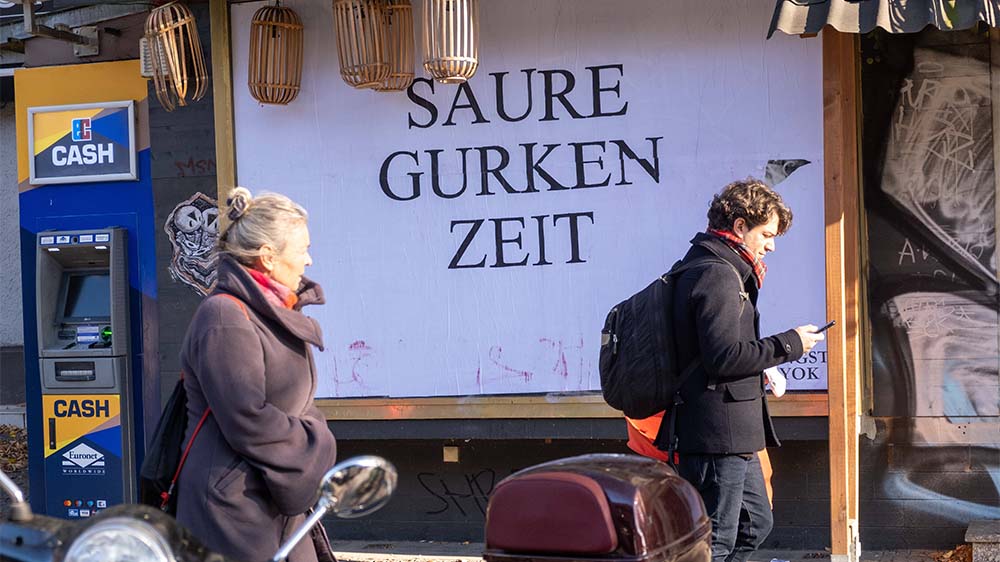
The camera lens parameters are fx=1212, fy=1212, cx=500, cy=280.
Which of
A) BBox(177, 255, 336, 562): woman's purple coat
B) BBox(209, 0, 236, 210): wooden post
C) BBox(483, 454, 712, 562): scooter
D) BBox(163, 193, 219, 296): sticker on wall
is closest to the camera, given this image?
BBox(483, 454, 712, 562): scooter

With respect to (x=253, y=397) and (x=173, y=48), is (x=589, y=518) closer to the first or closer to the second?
(x=253, y=397)

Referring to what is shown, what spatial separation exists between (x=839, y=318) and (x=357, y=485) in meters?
3.24

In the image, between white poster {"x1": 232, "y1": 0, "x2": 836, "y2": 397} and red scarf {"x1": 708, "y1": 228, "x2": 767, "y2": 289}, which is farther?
white poster {"x1": 232, "y1": 0, "x2": 836, "y2": 397}

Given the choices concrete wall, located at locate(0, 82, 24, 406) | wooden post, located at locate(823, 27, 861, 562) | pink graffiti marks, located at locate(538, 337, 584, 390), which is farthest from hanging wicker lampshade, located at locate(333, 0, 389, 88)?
concrete wall, located at locate(0, 82, 24, 406)

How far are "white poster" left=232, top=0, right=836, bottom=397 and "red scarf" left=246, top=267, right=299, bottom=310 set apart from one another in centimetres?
266

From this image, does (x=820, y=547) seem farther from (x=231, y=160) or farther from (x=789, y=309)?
(x=231, y=160)

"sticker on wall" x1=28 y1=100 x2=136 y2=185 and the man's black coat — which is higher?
"sticker on wall" x1=28 y1=100 x2=136 y2=185

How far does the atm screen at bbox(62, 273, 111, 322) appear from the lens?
699 centimetres

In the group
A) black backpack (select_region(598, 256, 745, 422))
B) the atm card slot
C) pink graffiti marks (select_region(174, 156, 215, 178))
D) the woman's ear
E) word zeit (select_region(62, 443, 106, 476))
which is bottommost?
word zeit (select_region(62, 443, 106, 476))

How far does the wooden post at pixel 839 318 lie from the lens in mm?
5219

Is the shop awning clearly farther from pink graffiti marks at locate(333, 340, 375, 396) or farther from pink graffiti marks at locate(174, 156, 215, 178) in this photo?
pink graffiti marks at locate(174, 156, 215, 178)

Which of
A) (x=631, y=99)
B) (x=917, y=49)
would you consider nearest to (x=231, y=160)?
(x=631, y=99)

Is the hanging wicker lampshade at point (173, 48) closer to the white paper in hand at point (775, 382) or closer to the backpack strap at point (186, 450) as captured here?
the backpack strap at point (186, 450)

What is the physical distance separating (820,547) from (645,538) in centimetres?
334
